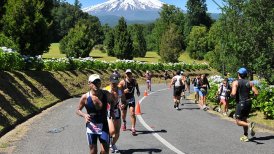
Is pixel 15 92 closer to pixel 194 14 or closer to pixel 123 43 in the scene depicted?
pixel 123 43

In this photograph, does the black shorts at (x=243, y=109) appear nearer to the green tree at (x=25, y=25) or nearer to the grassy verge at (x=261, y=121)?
the grassy verge at (x=261, y=121)

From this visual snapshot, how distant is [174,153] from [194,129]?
431 cm

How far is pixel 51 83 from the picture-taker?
28.5 m

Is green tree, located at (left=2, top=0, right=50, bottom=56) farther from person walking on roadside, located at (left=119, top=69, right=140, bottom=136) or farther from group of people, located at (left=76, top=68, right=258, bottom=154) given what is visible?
person walking on roadside, located at (left=119, top=69, right=140, bottom=136)

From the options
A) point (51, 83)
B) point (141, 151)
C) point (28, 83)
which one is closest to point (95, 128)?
point (141, 151)

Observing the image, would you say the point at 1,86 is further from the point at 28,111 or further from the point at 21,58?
the point at 21,58

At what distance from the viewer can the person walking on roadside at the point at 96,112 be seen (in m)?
7.89

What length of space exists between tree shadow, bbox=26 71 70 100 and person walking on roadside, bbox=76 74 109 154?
1852cm

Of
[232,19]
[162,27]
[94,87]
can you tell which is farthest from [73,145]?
[162,27]

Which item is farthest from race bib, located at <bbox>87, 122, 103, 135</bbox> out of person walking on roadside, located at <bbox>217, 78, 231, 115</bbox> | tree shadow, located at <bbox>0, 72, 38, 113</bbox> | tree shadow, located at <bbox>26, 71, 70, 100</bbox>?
tree shadow, located at <bbox>26, 71, 70, 100</bbox>

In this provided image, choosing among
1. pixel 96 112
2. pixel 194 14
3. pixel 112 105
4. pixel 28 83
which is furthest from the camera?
pixel 194 14

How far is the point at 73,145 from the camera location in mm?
11938

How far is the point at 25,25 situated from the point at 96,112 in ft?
67.6

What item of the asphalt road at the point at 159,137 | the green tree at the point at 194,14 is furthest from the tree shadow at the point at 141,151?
the green tree at the point at 194,14
